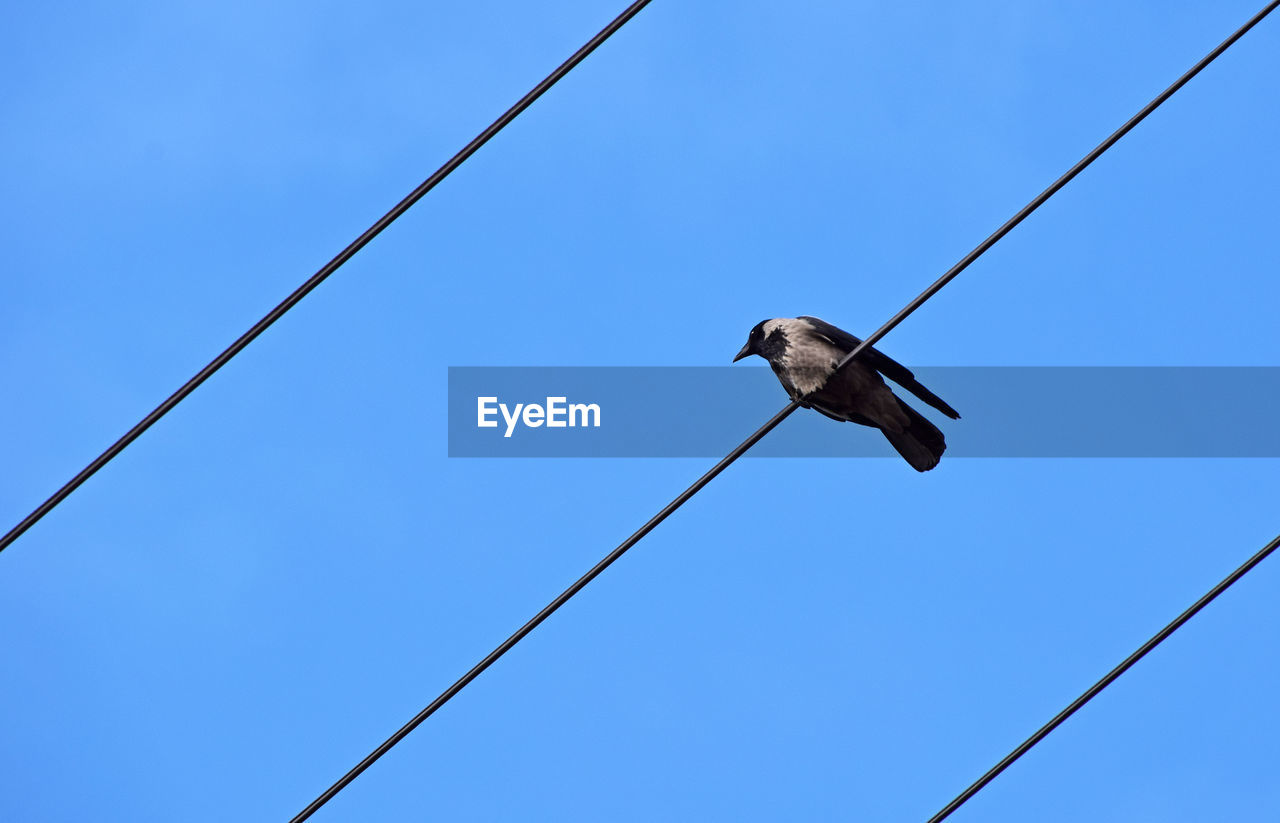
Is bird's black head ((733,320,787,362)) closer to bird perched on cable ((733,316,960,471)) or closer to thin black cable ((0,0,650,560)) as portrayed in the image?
bird perched on cable ((733,316,960,471))

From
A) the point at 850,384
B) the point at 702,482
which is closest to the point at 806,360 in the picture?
the point at 850,384

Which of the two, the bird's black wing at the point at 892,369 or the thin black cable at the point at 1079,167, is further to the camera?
the bird's black wing at the point at 892,369

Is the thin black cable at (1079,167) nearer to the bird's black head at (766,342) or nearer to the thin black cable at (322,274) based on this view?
the thin black cable at (322,274)

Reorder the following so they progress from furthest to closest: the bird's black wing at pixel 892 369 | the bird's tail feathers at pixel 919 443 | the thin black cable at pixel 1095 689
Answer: the bird's tail feathers at pixel 919 443, the bird's black wing at pixel 892 369, the thin black cable at pixel 1095 689

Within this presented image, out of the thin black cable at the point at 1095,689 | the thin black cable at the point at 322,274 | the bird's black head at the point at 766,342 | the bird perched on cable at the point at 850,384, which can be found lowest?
the thin black cable at the point at 1095,689

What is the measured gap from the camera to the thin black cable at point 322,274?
455cm

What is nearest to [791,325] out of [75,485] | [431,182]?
[431,182]

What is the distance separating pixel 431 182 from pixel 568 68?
59 cm

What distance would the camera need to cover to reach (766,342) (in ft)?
31.8

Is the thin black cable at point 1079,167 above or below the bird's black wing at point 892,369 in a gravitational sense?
below

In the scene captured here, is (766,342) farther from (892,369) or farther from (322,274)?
(322,274)

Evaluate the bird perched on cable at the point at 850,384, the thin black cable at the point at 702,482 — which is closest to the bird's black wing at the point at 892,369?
the bird perched on cable at the point at 850,384

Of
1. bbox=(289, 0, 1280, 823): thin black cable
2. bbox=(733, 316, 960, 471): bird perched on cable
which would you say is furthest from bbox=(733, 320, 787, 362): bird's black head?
bbox=(289, 0, 1280, 823): thin black cable

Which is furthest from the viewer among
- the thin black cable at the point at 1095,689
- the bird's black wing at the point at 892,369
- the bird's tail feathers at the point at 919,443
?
the bird's tail feathers at the point at 919,443
